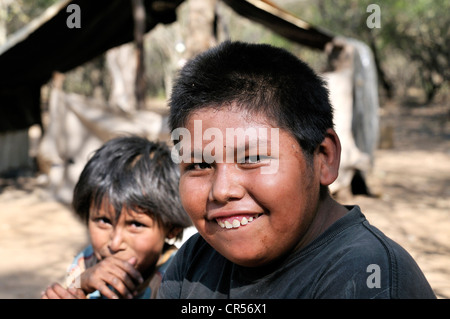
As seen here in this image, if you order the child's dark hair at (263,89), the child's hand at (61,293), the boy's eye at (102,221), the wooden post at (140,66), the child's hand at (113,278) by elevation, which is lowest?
the child's hand at (61,293)

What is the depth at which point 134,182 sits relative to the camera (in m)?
2.17

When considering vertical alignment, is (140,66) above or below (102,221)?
above

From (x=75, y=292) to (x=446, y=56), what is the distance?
638 inches

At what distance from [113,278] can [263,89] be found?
1.03m

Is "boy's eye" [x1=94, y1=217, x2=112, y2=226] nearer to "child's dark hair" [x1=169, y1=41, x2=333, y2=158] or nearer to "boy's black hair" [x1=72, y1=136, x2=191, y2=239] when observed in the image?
"boy's black hair" [x1=72, y1=136, x2=191, y2=239]

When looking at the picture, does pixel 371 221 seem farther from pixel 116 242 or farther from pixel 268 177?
pixel 268 177

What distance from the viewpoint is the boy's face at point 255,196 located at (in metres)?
1.20

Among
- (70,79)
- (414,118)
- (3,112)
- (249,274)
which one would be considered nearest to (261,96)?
(249,274)

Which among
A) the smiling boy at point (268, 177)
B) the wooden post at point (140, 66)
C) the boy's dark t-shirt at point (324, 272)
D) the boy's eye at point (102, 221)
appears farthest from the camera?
the wooden post at point (140, 66)

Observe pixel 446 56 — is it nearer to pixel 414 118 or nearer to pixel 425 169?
pixel 414 118

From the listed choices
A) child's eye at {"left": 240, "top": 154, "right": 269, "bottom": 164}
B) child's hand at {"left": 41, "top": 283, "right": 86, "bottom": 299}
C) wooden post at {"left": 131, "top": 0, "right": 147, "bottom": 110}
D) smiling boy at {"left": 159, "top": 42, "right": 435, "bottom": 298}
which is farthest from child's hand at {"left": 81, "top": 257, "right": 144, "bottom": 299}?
wooden post at {"left": 131, "top": 0, "right": 147, "bottom": 110}

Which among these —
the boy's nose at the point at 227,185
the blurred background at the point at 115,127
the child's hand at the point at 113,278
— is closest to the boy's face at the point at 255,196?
the boy's nose at the point at 227,185

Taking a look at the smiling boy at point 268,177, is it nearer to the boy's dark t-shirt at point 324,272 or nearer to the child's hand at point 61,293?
the boy's dark t-shirt at point 324,272

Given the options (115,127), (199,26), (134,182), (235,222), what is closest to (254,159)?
(235,222)
